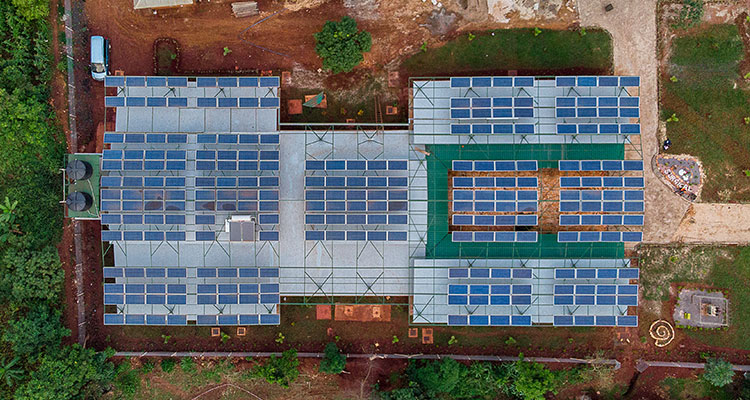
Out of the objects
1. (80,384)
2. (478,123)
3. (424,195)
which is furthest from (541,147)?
(80,384)

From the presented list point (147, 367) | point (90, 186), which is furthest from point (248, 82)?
point (147, 367)

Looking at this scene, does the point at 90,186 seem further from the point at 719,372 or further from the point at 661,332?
the point at 719,372

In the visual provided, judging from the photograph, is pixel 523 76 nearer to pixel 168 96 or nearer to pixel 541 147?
pixel 541 147

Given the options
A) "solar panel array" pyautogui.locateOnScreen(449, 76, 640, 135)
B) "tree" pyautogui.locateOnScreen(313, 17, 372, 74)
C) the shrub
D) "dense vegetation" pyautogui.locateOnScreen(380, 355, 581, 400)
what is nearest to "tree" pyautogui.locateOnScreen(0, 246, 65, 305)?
the shrub

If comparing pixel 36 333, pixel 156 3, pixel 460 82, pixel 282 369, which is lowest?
pixel 282 369

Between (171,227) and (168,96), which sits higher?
(168,96)

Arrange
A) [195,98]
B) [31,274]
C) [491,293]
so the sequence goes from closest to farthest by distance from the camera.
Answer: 1. [491,293]
2. [195,98]
3. [31,274]

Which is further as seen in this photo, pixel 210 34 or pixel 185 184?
pixel 210 34

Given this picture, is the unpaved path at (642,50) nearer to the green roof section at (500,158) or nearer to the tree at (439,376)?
the green roof section at (500,158)
